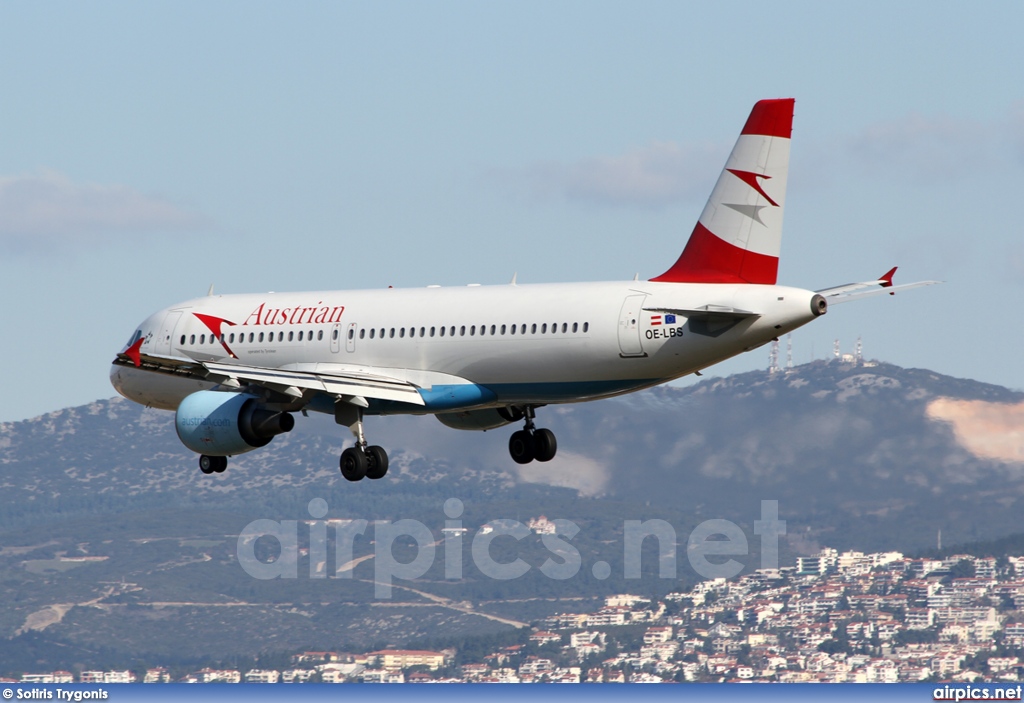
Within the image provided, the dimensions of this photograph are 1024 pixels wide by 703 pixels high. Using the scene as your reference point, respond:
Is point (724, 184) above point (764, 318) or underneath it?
above

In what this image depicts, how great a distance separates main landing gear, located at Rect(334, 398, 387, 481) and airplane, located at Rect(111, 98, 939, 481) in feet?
0.14

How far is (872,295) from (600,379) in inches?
316

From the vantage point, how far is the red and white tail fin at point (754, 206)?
52.0m

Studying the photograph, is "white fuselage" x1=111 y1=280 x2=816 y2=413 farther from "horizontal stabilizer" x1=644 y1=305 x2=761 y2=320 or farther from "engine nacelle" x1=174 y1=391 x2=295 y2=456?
"engine nacelle" x1=174 y1=391 x2=295 y2=456

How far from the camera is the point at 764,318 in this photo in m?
50.5

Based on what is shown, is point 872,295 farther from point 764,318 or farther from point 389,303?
point 389,303

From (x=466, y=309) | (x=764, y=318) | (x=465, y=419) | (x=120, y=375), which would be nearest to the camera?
(x=764, y=318)

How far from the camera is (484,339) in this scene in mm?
55531

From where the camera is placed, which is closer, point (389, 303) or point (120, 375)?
point (389, 303)

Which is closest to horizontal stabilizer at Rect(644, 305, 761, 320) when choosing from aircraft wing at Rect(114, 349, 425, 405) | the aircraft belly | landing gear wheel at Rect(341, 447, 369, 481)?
aircraft wing at Rect(114, 349, 425, 405)

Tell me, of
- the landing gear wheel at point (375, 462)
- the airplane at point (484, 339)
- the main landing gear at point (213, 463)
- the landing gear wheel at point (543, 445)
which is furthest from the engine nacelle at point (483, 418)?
the main landing gear at point (213, 463)

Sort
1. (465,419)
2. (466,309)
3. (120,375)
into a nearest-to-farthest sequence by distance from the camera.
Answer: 1. (466,309)
2. (465,419)
3. (120,375)

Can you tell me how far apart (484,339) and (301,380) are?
5.96 metres

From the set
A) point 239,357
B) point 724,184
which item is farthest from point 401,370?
point 724,184
